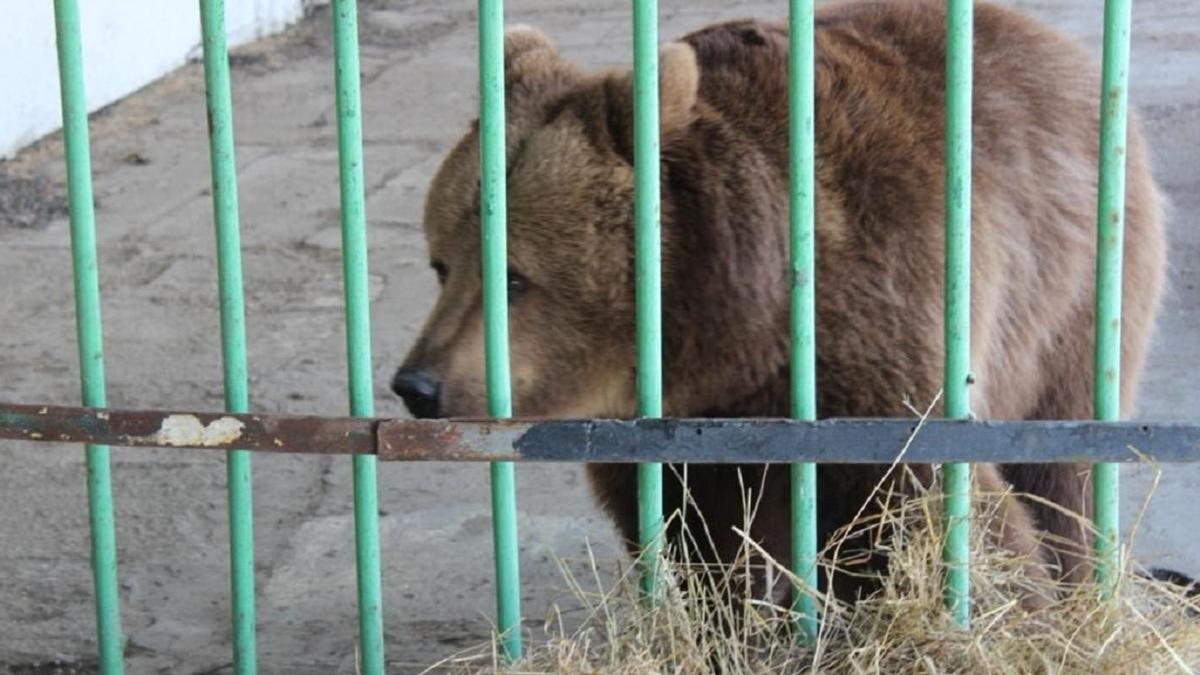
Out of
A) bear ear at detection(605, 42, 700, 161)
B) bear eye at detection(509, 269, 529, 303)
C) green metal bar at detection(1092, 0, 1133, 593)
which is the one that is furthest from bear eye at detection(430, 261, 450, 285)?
green metal bar at detection(1092, 0, 1133, 593)

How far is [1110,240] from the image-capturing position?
275cm

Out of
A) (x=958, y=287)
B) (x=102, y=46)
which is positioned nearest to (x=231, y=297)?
(x=958, y=287)

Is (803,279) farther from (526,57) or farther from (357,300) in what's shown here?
(526,57)

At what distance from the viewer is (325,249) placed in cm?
696

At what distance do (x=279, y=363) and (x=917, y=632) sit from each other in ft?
10.7

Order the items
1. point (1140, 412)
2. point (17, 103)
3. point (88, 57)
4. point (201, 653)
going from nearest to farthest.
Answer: point (201, 653), point (1140, 412), point (17, 103), point (88, 57)

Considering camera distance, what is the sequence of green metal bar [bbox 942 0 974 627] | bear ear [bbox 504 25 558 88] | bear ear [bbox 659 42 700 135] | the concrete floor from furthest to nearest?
the concrete floor
bear ear [bbox 504 25 558 88]
bear ear [bbox 659 42 700 135]
green metal bar [bbox 942 0 974 627]

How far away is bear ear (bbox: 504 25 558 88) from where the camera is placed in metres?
3.27

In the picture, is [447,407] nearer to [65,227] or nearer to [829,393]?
[829,393]

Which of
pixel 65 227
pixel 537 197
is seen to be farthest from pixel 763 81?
pixel 65 227

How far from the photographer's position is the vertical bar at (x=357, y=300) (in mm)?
2773

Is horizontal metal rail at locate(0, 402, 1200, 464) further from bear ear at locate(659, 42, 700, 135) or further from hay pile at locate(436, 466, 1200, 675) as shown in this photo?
bear ear at locate(659, 42, 700, 135)

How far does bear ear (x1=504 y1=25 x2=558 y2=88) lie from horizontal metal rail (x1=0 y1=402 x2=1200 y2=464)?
0.76 m

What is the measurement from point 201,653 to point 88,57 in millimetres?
5618
